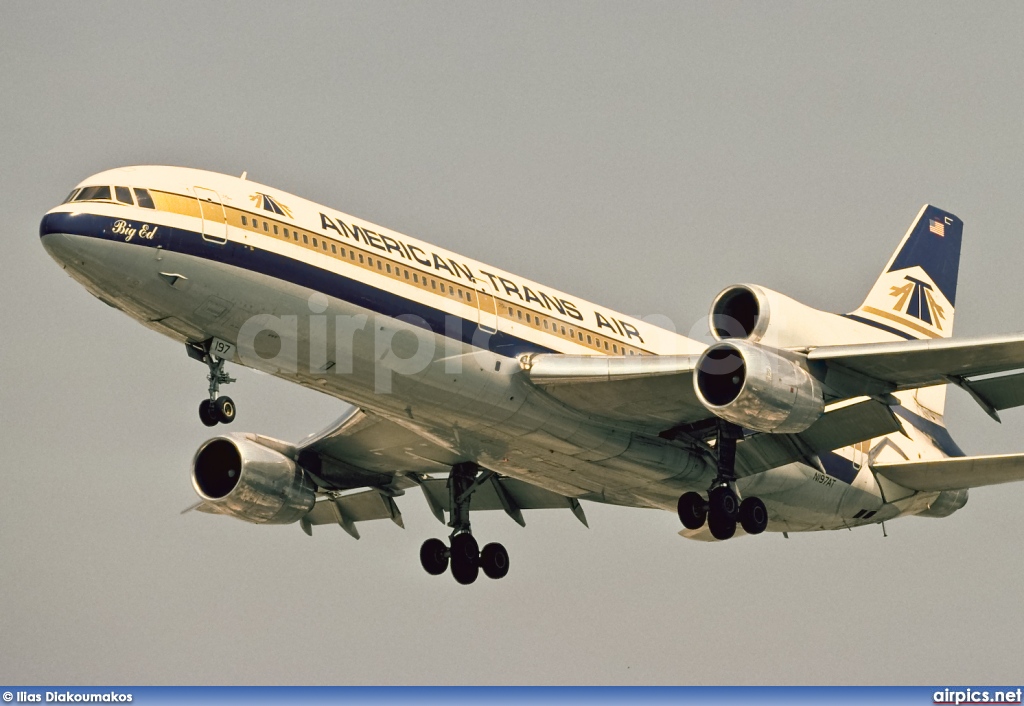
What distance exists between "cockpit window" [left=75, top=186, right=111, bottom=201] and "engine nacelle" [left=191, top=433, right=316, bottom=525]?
1034 cm

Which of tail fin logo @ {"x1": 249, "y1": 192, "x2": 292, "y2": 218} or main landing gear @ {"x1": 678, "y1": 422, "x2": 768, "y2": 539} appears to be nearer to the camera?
tail fin logo @ {"x1": 249, "y1": 192, "x2": 292, "y2": 218}

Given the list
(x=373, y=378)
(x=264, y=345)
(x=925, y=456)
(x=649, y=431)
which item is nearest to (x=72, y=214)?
(x=264, y=345)

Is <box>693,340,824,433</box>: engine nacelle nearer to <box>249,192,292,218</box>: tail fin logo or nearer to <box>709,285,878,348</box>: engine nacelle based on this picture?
<box>709,285,878,348</box>: engine nacelle

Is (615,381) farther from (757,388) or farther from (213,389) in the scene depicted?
(213,389)

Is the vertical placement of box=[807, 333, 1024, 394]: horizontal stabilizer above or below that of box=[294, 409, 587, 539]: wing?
below

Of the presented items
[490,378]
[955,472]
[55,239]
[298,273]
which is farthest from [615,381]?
[55,239]

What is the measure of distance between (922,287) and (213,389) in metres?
21.4

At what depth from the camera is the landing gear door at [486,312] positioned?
28.0 meters

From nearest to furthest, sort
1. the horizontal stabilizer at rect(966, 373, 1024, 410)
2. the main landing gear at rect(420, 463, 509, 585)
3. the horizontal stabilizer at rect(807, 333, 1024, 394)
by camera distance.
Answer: the horizontal stabilizer at rect(807, 333, 1024, 394), the horizontal stabilizer at rect(966, 373, 1024, 410), the main landing gear at rect(420, 463, 509, 585)

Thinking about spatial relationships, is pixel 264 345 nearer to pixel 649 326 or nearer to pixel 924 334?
pixel 649 326

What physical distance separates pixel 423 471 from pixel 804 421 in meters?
11.3

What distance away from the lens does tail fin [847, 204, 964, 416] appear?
37.3 metres

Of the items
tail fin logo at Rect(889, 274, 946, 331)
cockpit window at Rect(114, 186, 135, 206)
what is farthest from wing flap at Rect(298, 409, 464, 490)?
tail fin logo at Rect(889, 274, 946, 331)

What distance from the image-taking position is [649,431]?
99.7 feet
